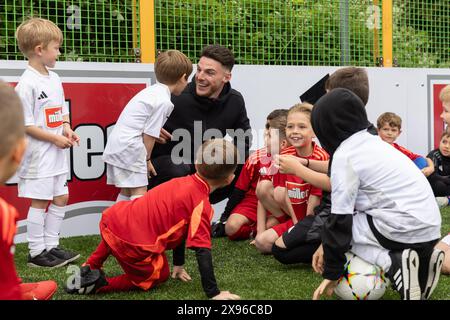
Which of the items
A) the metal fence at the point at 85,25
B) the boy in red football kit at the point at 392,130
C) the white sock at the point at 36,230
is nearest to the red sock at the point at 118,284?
the white sock at the point at 36,230

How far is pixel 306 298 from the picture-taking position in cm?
312

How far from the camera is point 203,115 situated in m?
5.10

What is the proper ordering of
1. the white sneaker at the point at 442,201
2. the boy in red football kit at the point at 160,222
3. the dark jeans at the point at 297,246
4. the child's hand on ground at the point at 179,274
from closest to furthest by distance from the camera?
the boy in red football kit at the point at 160,222 → the child's hand on ground at the point at 179,274 → the dark jeans at the point at 297,246 → the white sneaker at the point at 442,201

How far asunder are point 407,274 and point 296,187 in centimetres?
143

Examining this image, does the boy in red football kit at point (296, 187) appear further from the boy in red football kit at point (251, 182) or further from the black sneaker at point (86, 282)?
the black sneaker at point (86, 282)

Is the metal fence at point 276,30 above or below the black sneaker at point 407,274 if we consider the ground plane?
above

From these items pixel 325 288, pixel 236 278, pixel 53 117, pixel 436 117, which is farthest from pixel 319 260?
pixel 436 117

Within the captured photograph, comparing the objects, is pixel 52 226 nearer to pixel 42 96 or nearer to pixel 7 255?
pixel 42 96

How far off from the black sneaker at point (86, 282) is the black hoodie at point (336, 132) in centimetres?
111

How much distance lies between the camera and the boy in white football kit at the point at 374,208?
2.78 m

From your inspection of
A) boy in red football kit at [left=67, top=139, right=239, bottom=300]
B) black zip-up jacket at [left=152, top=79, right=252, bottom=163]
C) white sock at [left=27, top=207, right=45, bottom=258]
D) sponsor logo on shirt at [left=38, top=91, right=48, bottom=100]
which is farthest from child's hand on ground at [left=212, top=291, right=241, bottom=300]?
black zip-up jacket at [left=152, top=79, right=252, bottom=163]

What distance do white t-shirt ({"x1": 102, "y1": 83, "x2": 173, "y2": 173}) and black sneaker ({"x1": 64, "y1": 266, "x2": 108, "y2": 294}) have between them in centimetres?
131

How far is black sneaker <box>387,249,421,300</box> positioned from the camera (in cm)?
277

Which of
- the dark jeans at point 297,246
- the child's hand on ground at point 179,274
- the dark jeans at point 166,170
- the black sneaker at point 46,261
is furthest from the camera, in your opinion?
the dark jeans at point 166,170
